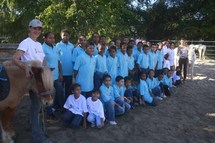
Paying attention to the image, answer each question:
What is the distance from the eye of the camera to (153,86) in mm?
8547

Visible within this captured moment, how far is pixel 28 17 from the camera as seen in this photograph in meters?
17.9

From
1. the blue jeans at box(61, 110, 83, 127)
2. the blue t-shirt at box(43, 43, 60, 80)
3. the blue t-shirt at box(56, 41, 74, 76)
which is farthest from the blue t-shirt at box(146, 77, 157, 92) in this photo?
the blue t-shirt at box(43, 43, 60, 80)

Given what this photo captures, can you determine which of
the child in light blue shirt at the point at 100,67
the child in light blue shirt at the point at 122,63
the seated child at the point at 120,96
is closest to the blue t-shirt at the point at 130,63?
the child in light blue shirt at the point at 122,63

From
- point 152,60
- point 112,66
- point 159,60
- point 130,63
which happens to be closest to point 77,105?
point 112,66

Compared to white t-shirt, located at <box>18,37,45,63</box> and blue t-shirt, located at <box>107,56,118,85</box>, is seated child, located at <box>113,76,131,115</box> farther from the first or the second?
white t-shirt, located at <box>18,37,45,63</box>

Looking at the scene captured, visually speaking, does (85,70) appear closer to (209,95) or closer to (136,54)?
(136,54)

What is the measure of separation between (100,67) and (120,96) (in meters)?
0.75

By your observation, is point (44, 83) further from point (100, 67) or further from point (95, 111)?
point (100, 67)

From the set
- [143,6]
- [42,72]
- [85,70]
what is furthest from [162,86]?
[143,6]

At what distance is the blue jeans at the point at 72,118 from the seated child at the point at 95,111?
215 mm

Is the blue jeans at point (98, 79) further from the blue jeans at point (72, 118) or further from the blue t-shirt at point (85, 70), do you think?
the blue jeans at point (72, 118)

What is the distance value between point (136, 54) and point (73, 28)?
3.77 m

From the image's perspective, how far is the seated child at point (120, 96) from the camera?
22.1ft

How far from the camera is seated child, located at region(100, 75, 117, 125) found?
621cm
